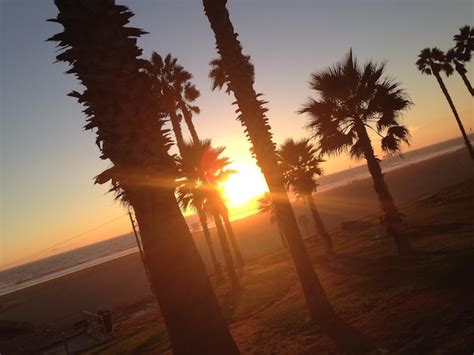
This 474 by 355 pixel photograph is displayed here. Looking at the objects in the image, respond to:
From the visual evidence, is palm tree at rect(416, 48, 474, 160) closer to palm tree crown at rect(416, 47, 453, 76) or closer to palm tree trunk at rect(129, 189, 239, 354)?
palm tree crown at rect(416, 47, 453, 76)

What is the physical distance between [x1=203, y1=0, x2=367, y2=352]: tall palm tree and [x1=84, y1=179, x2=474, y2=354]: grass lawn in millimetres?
798

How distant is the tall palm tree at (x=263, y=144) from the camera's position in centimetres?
1030

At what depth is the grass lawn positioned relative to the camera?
8.08 meters

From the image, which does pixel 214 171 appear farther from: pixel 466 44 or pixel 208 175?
pixel 466 44

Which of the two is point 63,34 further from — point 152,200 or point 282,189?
point 282,189

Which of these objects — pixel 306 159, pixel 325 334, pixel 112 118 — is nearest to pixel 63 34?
pixel 112 118

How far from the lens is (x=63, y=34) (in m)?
5.40

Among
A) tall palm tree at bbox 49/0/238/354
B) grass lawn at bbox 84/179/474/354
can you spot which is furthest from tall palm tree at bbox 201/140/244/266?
tall palm tree at bbox 49/0/238/354

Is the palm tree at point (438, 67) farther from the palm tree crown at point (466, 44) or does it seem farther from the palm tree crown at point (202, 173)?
the palm tree crown at point (202, 173)

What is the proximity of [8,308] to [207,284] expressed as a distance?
6473 cm

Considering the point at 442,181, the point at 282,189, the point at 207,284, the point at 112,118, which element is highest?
the point at 112,118

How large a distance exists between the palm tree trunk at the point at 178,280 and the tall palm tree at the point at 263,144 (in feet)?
18.1

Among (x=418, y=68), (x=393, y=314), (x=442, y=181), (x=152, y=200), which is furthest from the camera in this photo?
(x=442, y=181)

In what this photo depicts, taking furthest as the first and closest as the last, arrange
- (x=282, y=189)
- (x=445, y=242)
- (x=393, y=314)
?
(x=445, y=242), (x=282, y=189), (x=393, y=314)
